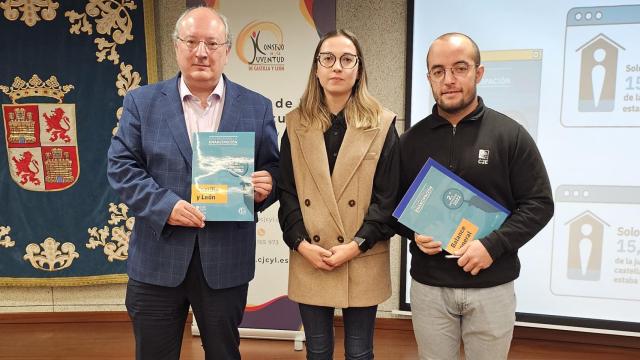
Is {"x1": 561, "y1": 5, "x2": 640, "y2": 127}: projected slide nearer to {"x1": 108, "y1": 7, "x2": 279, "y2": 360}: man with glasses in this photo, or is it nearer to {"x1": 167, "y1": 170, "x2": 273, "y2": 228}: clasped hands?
{"x1": 108, "y1": 7, "x2": 279, "y2": 360}: man with glasses

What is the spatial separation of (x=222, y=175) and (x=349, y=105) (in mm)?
532

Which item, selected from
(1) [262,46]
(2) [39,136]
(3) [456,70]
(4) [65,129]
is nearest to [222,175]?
(3) [456,70]

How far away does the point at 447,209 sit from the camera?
161 cm

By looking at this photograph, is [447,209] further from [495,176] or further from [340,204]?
[340,204]

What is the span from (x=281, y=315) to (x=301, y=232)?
1.47 metres

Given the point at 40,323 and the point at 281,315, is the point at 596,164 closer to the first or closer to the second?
the point at 281,315

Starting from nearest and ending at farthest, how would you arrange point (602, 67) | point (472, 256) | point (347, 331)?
point (472, 256)
point (347, 331)
point (602, 67)

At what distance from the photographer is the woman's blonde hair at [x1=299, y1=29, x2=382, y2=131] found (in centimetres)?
169

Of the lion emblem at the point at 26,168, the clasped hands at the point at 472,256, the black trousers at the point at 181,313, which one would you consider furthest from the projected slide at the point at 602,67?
the lion emblem at the point at 26,168

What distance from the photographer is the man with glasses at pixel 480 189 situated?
5.16 feet

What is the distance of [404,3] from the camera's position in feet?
9.51

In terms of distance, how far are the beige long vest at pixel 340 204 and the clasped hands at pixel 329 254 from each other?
4 cm

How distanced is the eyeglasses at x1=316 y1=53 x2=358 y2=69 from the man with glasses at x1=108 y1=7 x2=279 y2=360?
1.02ft

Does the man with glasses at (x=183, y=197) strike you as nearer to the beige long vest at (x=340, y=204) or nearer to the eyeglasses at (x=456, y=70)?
the beige long vest at (x=340, y=204)
